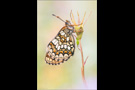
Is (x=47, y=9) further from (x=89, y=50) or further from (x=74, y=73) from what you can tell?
(x=74, y=73)

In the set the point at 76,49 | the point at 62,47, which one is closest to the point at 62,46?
the point at 62,47

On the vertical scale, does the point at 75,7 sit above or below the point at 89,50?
above

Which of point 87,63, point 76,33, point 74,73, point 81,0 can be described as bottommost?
point 74,73

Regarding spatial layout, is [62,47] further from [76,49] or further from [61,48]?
[76,49]
